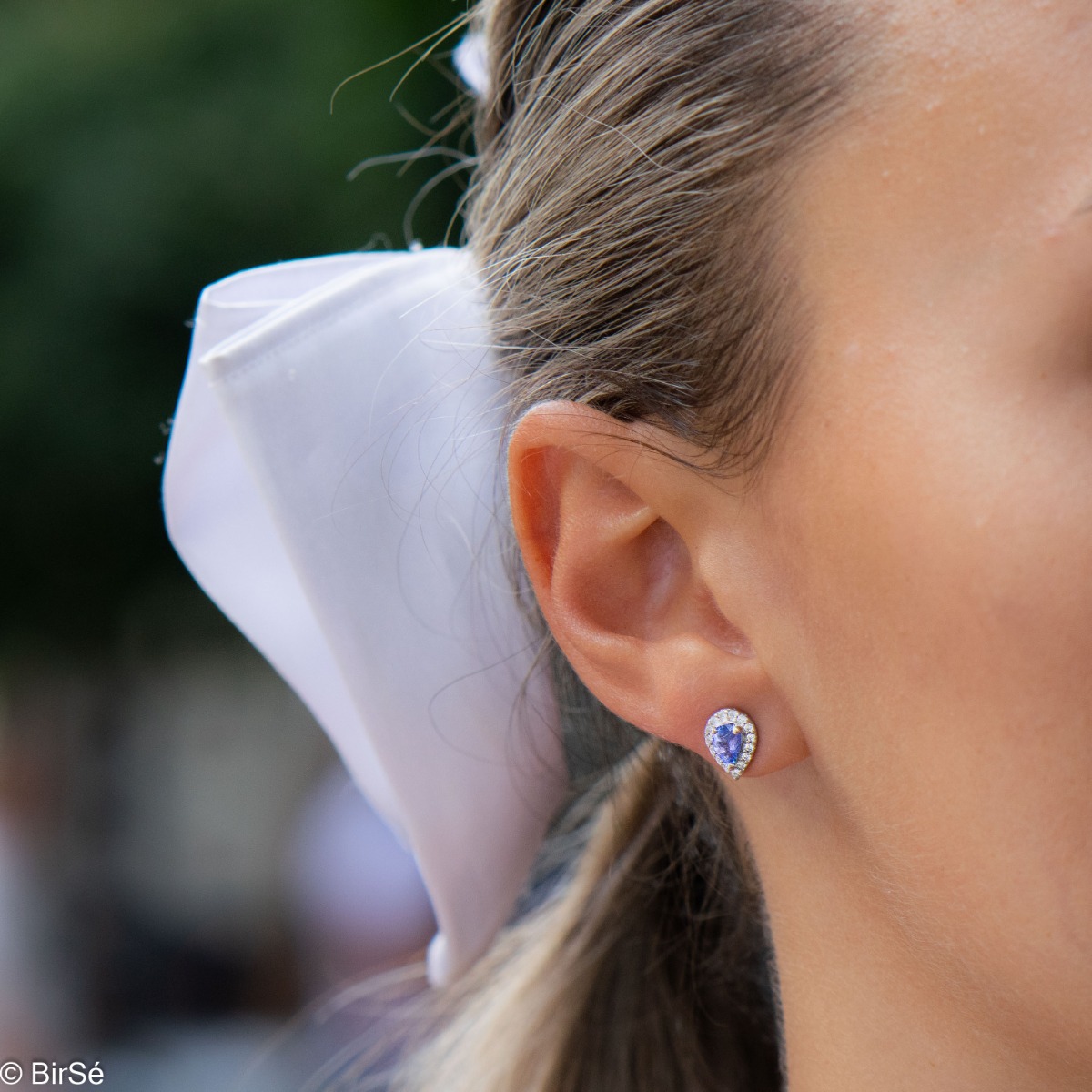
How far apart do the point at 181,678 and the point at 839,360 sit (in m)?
3.84

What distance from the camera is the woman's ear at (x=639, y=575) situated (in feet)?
3.13

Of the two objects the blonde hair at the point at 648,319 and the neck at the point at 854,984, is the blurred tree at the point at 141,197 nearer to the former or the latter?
the blonde hair at the point at 648,319

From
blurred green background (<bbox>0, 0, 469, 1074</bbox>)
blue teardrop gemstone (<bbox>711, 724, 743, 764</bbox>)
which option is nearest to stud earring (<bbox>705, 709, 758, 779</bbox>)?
blue teardrop gemstone (<bbox>711, 724, 743, 764</bbox>)

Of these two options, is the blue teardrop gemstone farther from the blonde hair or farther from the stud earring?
the blonde hair

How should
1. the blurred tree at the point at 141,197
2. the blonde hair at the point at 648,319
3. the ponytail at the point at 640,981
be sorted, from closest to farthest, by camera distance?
the blonde hair at the point at 648,319 < the ponytail at the point at 640,981 < the blurred tree at the point at 141,197

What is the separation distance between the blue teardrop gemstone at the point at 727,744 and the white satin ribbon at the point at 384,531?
1.00 ft

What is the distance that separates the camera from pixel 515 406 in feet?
3.72

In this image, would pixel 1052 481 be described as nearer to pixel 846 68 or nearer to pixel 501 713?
pixel 846 68

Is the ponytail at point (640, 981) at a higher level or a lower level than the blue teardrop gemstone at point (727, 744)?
lower

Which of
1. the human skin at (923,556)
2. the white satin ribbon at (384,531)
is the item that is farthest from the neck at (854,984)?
the white satin ribbon at (384,531)

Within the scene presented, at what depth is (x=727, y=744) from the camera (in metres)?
0.97

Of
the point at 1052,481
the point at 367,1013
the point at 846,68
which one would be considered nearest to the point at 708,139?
the point at 846,68

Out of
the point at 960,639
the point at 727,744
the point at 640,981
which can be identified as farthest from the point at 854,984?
the point at 640,981

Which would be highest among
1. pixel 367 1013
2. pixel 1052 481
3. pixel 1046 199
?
pixel 1046 199
